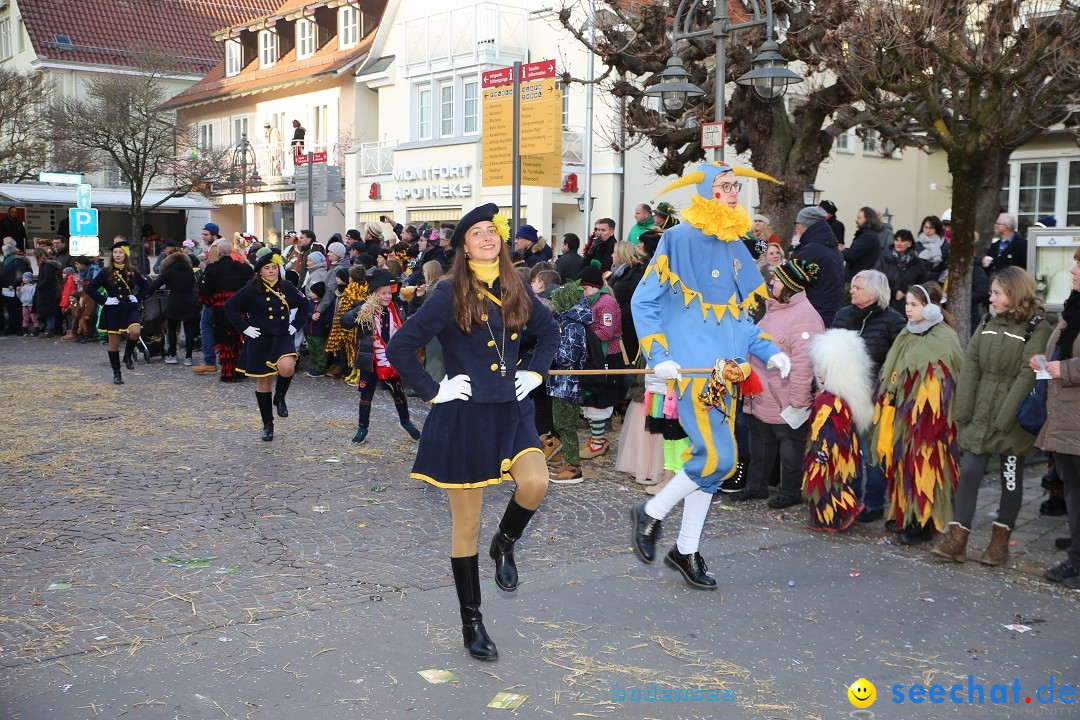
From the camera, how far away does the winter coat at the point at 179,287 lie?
17.0 m

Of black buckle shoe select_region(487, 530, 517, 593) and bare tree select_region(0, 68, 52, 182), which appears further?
bare tree select_region(0, 68, 52, 182)

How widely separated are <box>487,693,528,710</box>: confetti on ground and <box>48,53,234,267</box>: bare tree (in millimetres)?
29964

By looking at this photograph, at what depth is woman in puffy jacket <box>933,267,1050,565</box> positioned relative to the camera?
255 inches

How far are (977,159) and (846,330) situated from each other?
4.12 metres

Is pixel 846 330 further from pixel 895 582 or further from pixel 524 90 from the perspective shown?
pixel 524 90

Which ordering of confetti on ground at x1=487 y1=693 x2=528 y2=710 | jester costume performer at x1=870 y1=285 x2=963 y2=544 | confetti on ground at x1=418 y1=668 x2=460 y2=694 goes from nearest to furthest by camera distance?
confetti on ground at x1=487 y1=693 x2=528 y2=710
confetti on ground at x1=418 y1=668 x2=460 y2=694
jester costume performer at x1=870 y1=285 x2=963 y2=544

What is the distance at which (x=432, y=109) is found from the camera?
3175 centimetres

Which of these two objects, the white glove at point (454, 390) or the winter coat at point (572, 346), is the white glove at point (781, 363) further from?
the winter coat at point (572, 346)

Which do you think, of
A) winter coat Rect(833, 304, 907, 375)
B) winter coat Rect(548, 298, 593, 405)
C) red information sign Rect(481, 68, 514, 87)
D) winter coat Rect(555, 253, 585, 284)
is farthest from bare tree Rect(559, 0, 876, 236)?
winter coat Rect(833, 304, 907, 375)

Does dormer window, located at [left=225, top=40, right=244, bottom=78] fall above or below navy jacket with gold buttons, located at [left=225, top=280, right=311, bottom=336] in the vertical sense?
above

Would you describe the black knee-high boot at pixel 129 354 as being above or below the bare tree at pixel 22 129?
below

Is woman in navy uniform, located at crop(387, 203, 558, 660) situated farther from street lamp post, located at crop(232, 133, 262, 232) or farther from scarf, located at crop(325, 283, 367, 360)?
street lamp post, located at crop(232, 133, 262, 232)

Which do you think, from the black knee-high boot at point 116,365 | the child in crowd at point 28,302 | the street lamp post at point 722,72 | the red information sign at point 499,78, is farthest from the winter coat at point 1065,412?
the child in crowd at point 28,302

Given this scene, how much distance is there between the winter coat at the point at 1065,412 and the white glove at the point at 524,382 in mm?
3067
